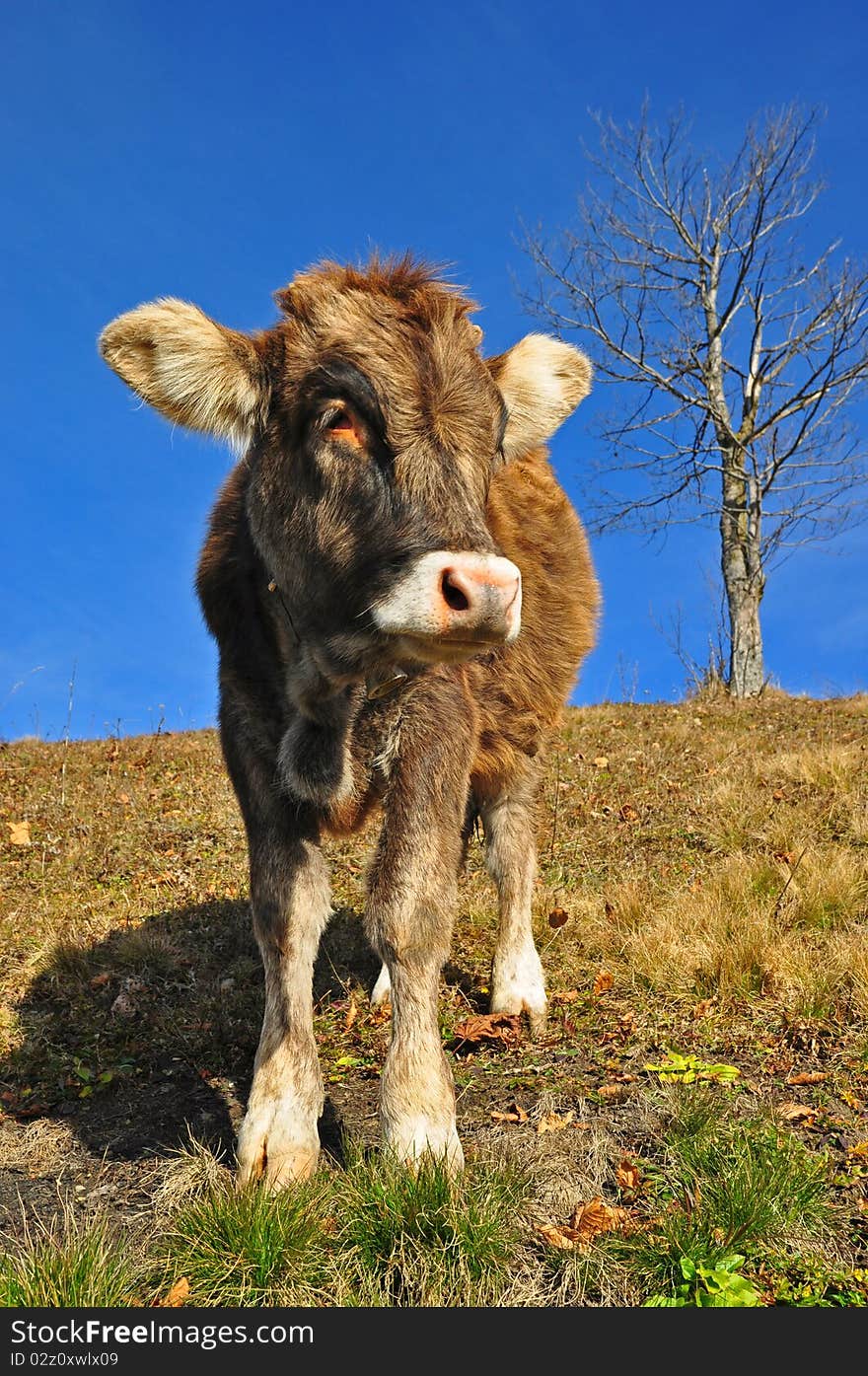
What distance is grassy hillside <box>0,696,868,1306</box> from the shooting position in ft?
10.6

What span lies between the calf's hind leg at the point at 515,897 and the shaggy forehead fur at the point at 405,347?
3047 mm

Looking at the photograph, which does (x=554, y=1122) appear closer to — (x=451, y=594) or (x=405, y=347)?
(x=451, y=594)

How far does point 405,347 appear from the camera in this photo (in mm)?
3699

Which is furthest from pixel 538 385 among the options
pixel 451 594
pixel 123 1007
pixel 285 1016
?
pixel 123 1007

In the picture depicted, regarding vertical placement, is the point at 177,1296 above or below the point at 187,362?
below

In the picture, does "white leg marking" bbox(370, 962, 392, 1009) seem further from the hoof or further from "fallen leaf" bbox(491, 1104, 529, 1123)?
the hoof

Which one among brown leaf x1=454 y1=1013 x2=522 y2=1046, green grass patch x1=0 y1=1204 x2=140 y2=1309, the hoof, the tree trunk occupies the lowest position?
green grass patch x1=0 y1=1204 x2=140 y2=1309

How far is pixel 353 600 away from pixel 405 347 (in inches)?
36.8

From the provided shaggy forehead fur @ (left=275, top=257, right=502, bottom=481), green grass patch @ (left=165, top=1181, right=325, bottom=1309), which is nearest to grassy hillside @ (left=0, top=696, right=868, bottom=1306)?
green grass patch @ (left=165, top=1181, right=325, bottom=1309)

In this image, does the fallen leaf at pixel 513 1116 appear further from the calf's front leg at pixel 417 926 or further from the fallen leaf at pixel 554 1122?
the calf's front leg at pixel 417 926

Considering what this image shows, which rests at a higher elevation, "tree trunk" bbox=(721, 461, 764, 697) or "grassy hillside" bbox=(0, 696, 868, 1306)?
"tree trunk" bbox=(721, 461, 764, 697)

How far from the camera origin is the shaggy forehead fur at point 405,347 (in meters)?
3.58


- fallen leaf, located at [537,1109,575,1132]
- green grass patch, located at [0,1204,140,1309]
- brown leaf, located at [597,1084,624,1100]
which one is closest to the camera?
green grass patch, located at [0,1204,140,1309]

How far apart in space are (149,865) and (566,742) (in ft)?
19.5
